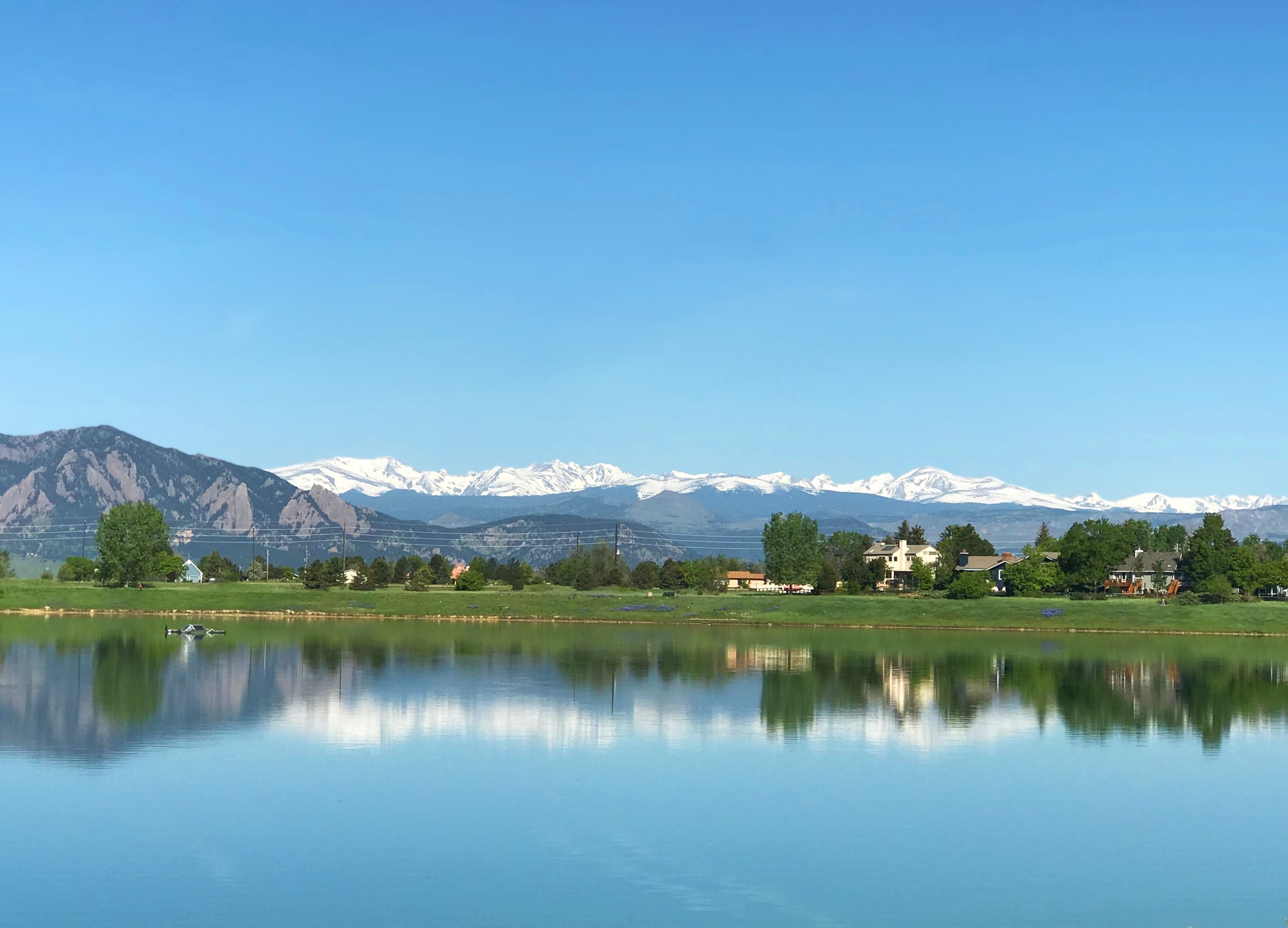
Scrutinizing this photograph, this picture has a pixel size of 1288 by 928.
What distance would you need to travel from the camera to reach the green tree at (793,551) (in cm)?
15338

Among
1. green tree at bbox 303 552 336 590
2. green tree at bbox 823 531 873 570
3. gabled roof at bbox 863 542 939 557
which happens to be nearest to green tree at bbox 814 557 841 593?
green tree at bbox 823 531 873 570

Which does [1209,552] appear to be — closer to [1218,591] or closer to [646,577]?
[1218,591]

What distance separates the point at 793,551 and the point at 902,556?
122 ft

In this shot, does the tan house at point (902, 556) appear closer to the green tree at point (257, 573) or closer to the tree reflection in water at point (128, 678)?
Result: the green tree at point (257, 573)

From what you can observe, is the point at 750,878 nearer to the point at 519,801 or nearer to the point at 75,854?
the point at 519,801

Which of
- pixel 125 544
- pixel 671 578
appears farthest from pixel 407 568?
pixel 125 544

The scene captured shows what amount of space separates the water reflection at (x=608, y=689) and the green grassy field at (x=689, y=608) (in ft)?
55.1

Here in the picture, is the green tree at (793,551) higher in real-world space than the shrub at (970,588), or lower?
higher

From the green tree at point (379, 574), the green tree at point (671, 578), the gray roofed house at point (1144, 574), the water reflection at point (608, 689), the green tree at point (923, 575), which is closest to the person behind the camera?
the water reflection at point (608, 689)

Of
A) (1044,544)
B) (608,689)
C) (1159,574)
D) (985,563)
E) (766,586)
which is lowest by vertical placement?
(608,689)

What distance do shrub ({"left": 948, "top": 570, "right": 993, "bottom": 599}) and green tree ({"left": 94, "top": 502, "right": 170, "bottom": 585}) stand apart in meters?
86.8

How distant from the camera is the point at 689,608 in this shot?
127750 mm

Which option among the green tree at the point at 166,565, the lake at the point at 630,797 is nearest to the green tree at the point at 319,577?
the green tree at the point at 166,565

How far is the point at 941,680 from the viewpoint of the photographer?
69.2 m
